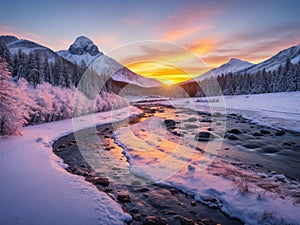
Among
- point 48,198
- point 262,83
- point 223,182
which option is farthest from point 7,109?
point 262,83

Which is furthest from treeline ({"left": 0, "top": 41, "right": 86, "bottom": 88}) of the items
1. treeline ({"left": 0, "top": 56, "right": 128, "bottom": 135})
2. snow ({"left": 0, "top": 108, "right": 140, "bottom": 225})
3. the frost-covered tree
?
snow ({"left": 0, "top": 108, "right": 140, "bottom": 225})

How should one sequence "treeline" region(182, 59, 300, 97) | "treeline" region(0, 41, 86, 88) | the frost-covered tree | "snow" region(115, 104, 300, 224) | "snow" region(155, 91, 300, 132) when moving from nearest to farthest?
"snow" region(115, 104, 300, 224) → the frost-covered tree → "snow" region(155, 91, 300, 132) → "treeline" region(0, 41, 86, 88) → "treeline" region(182, 59, 300, 97)

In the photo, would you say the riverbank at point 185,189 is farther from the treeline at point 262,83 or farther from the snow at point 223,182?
the treeline at point 262,83

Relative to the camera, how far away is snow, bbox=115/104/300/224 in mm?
4711

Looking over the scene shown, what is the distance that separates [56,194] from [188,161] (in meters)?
5.93

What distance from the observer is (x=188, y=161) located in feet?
28.7

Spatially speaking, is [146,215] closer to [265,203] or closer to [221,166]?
[265,203]

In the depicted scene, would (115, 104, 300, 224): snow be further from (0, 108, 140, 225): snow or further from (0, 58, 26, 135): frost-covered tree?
(0, 58, 26, 135): frost-covered tree

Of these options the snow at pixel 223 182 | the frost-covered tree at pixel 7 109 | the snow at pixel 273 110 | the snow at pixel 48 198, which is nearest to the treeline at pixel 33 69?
the frost-covered tree at pixel 7 109

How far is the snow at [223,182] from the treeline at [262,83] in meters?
62.3

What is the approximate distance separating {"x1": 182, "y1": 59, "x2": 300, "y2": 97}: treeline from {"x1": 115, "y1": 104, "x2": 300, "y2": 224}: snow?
A: 6235cm

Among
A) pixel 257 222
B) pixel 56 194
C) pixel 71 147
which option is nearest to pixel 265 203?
pixel 257 222

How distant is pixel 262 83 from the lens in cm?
6794

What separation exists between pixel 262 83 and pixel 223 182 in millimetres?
75203
